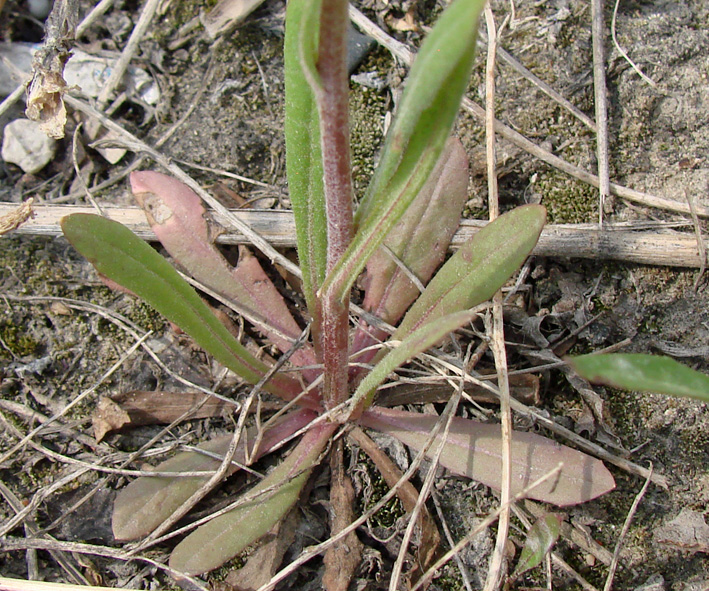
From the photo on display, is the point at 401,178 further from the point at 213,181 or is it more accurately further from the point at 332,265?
the point at 213,181

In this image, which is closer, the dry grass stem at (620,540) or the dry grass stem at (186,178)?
the dry grass stem at (620,540)

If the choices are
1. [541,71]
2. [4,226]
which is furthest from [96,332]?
[541,71]

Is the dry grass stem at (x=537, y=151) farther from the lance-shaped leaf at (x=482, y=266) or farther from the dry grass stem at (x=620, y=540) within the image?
the dry grass stem at (x=620, y=540)

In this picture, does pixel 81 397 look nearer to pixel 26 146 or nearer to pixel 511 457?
pixel 26 146

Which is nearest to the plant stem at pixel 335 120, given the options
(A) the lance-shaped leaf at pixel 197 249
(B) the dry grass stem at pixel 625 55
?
(A) the lance-shaped leaf at pixel 197 249

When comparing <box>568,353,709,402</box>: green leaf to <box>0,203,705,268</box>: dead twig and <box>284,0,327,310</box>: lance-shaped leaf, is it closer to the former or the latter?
<box>284,0,327,310</box>: lance-shaped leaf

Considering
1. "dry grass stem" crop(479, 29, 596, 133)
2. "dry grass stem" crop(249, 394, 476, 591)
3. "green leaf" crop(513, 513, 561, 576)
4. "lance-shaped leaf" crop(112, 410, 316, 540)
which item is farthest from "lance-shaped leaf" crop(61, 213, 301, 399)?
"dry grass stem" crop(479, 29, 596, 133)
